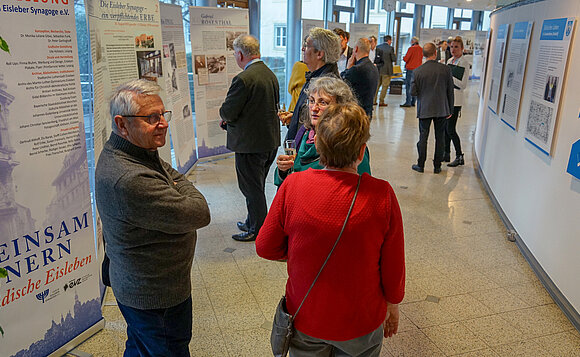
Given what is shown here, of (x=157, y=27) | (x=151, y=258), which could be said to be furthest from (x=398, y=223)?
(x=157, y=27)

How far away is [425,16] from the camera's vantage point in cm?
1656

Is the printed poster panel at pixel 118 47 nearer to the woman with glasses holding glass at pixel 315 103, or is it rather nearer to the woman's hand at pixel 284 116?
the woman with glasses holding glass at pixel 315 103

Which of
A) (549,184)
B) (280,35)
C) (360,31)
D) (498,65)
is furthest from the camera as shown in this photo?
(360,31)

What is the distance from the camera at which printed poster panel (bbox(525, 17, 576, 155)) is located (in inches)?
128

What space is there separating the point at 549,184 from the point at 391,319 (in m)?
2.34

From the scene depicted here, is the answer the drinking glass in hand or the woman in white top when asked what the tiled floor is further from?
the woman in white top

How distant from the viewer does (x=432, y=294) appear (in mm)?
3189

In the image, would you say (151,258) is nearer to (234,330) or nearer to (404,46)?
(234,330)

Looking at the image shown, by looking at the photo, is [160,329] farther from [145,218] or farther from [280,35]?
[280,35]

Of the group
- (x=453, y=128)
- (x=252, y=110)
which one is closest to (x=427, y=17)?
(x=453, y=128)

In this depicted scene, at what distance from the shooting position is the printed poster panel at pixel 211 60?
5852mm

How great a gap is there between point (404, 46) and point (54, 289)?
51.6ft

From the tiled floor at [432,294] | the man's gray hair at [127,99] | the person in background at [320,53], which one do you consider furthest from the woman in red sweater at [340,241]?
the person in background at [320,53]

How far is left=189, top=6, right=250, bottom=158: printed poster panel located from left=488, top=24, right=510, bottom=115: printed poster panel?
10.9 ft
